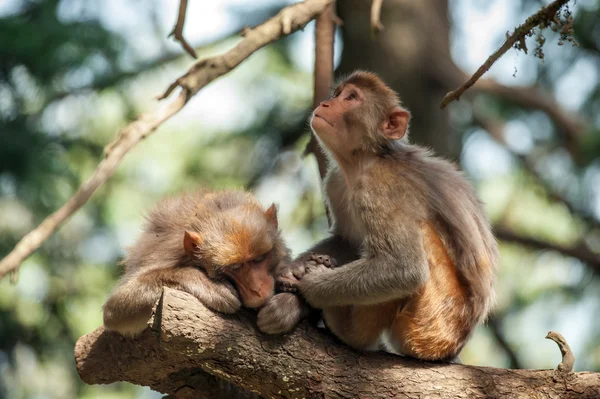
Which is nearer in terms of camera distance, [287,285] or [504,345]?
[287,285]

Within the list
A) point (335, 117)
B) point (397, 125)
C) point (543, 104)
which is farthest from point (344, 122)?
point (543, 104)

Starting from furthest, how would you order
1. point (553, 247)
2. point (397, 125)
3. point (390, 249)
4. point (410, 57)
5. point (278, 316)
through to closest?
point (553, 247) < point (410, 57) < point (397, 125) < point (390, 249) < point (278, 316)

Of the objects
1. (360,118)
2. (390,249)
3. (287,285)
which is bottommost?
(287,285)

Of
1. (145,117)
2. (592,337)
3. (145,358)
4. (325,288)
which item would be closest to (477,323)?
A: (325,288)

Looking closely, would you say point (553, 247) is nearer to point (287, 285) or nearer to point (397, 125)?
point (397, 125)

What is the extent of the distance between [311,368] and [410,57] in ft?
15.4

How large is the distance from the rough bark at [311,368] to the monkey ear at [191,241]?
1.49 feet

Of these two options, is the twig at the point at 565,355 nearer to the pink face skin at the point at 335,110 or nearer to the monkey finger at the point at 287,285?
the monkey finger at the point at 287,285

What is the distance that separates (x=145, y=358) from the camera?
184 inches

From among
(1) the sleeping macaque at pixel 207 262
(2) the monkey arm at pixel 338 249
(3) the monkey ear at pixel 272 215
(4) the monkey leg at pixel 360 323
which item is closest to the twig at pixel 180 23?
(1) the sleeping macaque at pixel 207 262

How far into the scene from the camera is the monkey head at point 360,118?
4.92m

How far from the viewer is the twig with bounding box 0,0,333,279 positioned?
14.9ft

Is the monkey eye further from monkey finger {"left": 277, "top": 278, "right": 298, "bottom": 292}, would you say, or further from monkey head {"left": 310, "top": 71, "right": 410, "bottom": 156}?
monkey head {"left": 310, "top": 71, "right": 410, "bottom": 156}

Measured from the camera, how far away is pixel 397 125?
16.2 feet
